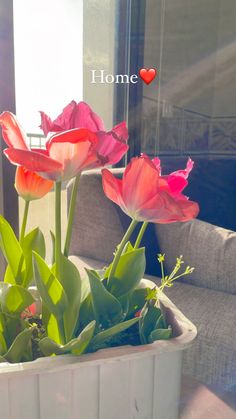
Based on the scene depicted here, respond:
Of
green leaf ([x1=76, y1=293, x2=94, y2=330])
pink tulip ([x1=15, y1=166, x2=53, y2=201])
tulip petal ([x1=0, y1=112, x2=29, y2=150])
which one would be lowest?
green leaf ([x1=76, y1=293, x2=94, y2=330])

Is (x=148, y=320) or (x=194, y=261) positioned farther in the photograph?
(x=194, y=261)

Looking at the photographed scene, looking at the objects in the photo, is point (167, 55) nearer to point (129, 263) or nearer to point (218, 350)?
point (218, 350)

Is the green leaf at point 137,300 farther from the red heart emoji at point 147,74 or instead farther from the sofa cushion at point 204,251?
the red heart emoji at point 147,74

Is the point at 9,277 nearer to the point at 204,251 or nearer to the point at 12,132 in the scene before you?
the point at 12,132

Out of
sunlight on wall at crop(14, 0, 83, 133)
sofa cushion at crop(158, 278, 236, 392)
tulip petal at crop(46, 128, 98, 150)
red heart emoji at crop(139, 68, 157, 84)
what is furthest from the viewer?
red heart emoji at crop(139, 68, 157, 84)

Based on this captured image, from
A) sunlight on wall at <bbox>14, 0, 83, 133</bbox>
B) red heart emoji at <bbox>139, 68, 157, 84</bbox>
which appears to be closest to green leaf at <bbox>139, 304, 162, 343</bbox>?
sunlight on wall at <bbox>14, 0, 83, 133</bbox>

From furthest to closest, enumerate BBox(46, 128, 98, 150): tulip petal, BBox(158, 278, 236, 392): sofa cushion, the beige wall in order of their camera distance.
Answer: the beige wall
BBox(158, 278, 236, 392): sofa cushion
BBox(46, 128, 98, 150): tulip petal

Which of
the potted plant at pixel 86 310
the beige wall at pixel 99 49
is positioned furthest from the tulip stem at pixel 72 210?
the beige wall at pixel 99 49

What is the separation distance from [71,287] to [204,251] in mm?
1045

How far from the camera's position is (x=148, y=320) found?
527mm

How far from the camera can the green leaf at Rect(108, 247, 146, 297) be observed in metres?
0.50

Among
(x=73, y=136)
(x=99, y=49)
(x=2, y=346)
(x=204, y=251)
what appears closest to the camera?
(x=73, y=136)

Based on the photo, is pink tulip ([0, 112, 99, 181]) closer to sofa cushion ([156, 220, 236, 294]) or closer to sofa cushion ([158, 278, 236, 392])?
sofa cushion ([158, 278, 236, 392])

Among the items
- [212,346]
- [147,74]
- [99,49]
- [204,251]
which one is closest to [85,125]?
[212,346]
